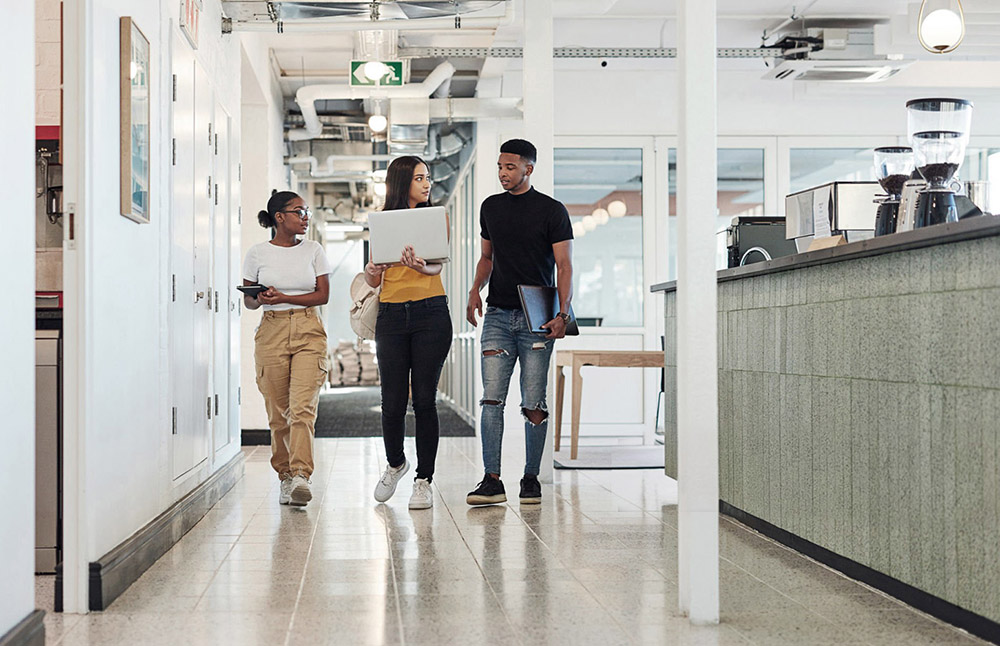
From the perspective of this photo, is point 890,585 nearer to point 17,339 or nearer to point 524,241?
point 524,241

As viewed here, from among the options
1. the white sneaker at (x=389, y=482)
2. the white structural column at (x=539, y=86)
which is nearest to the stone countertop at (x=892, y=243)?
the white sneaker at (x=389, y=482)

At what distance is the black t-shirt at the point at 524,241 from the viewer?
4789mm

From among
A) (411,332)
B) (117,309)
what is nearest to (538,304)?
(411,332)

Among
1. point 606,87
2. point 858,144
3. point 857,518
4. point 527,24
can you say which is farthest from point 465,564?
point 858,144

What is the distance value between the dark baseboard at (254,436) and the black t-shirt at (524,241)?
4.21 metres

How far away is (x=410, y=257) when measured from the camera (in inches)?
179

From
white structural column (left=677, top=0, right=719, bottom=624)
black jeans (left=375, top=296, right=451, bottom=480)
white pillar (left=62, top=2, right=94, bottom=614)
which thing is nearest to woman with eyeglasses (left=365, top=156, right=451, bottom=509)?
black jeans (left=375, top=296, right=451, bottom=480)

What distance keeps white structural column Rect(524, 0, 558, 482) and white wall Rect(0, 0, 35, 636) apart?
12.0ft

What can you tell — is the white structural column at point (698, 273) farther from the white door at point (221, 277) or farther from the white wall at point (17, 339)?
the white door at point (221, 277)

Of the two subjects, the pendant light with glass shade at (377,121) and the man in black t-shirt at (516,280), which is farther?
the pendant light with glass shade at (377,121)

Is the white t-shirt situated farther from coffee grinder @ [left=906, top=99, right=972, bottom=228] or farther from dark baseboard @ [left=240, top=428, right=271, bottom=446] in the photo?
dark baseboard @ [left=240, top=428, right=271, bottom=446]

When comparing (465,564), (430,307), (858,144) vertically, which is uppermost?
(858,144)

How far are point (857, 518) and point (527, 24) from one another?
A: 3.75m

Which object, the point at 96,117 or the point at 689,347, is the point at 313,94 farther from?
the point at 689,347
